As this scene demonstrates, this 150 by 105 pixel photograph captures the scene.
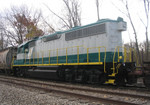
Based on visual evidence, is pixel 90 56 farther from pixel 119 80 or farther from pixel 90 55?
pixel 119 80

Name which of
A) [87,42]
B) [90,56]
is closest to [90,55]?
[90,56]

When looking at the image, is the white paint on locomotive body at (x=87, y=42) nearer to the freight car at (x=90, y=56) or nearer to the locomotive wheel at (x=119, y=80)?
the freight car at (x=90, y=56)

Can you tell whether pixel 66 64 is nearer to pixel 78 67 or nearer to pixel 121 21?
pixel 78 67

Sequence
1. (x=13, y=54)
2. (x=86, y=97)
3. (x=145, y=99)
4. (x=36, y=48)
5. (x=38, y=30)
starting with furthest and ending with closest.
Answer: (x=38, y=30), (x=13, y=54), (x=36, y=48), (x=86, y=97), (x=145, y=99)

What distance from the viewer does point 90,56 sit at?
906cm

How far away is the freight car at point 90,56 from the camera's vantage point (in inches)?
316

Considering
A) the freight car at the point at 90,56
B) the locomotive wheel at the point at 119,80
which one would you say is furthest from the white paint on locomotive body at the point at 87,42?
the locomotive wheel at the point at 119,80

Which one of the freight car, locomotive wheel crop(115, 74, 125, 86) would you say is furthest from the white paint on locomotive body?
locomotive wheel crop(115, 74, 125, 86)

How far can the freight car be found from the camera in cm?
804

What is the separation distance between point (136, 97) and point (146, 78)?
148 cm

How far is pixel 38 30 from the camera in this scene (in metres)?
28.3

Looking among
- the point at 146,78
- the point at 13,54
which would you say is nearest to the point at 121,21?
the point at 146,78

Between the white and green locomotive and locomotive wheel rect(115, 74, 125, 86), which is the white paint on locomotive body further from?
locomotive wheel rect(115, 74, 125, 86)

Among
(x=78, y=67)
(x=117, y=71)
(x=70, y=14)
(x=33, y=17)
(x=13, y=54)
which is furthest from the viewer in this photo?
(x=33, y=17)
